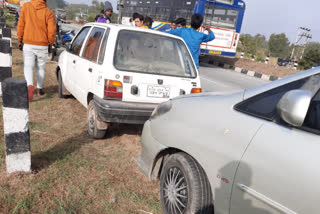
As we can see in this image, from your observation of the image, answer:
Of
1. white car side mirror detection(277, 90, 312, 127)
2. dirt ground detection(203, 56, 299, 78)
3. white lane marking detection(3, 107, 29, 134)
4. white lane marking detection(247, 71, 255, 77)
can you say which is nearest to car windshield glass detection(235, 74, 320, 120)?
white car side mirror detection(277, 90, 312, 127)

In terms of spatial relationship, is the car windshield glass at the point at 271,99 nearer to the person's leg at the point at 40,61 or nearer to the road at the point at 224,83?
the person's leg at the point at 40,61

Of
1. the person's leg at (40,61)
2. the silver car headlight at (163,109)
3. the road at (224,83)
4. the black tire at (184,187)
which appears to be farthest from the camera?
the road at (224,83)

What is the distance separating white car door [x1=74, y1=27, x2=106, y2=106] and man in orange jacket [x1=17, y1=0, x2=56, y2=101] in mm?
1234

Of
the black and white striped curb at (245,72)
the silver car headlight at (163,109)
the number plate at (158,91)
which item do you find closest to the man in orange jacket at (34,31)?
the number plate at (158,91)

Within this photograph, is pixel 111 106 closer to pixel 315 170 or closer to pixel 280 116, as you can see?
pixel 280 116

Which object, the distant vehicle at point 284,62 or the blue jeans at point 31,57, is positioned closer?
the blue jeans at point 31,57

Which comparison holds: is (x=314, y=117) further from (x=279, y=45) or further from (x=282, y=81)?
(x=279, y=45)

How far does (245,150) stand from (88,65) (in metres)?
3.01

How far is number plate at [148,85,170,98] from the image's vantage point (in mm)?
3887

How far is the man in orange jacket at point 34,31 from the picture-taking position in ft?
17.4

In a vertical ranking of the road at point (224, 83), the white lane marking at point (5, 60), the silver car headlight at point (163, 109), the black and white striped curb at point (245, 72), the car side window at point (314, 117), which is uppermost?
the car side window at point (314, 117)

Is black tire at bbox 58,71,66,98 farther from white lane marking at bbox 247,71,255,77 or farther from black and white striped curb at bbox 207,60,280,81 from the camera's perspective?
white lane marking at bbox 247,71,255,77

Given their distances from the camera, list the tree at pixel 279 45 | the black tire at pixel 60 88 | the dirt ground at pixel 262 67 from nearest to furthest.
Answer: the black tire at pixel 60 88 < the dirt ground at pixel 262 67 < the tree at pixel 279 45

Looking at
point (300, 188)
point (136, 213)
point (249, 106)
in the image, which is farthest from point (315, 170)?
point (136, 213)
